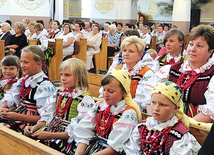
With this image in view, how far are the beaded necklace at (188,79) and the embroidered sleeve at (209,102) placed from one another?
0.55 ft

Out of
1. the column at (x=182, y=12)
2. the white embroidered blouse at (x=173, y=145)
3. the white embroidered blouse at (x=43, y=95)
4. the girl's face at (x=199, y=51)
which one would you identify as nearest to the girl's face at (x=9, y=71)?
the white embroidered blouse at (x=43, y=95)

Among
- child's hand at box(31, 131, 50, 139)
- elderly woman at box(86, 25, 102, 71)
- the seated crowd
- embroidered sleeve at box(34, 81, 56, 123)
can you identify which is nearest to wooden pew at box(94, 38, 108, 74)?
elderly woman at box(86, 25, 102, 71)

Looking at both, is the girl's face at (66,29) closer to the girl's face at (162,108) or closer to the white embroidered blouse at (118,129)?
the white embroidered blouse at (118,129)

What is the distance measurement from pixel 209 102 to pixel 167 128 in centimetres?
54

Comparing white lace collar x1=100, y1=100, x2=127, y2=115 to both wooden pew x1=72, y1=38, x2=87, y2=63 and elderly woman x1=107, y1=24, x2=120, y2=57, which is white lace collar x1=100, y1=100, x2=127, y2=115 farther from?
elderly woman x1=107, y1=24, x2=120, y2=57

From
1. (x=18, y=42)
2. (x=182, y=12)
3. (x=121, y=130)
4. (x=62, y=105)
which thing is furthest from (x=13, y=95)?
(x=182, y=12)

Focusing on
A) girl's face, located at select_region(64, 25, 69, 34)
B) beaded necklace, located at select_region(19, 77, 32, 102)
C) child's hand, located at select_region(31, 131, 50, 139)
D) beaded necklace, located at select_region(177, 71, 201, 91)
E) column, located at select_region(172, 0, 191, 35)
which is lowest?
child's hand, located at select_region(31, 131, 50, 139)

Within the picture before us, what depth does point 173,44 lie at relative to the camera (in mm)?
4000

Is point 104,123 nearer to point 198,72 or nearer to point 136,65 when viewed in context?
point 198,72

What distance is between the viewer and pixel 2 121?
337 centimetres

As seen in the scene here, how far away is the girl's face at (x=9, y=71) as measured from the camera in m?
3.60

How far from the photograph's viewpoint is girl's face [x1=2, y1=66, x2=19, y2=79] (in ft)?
11.8

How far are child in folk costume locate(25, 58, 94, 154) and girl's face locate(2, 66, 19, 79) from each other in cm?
92

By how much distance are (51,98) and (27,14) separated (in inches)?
364
